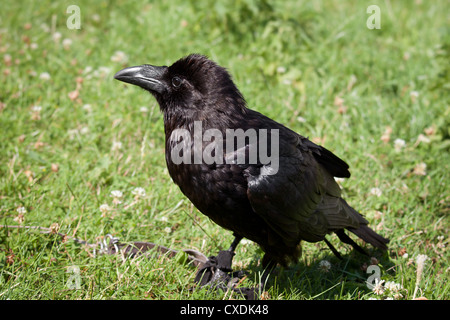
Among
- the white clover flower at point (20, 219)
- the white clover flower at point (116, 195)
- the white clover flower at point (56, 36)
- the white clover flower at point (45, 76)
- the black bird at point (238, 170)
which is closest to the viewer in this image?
the black bird at point (238, 170)

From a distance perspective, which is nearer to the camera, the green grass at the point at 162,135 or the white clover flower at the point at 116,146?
the green grass at the point at 162,135

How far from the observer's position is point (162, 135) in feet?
14.9

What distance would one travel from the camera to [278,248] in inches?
124

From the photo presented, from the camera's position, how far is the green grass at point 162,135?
3.19 meters

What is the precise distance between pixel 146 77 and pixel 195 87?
38cm

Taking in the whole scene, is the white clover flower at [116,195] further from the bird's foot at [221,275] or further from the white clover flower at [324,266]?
the white clover flower at [324,266]

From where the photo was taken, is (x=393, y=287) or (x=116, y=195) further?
(x=116, y=195)

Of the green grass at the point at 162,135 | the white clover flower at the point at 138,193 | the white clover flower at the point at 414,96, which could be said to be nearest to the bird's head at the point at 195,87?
the white clover flower at the point at 138,193

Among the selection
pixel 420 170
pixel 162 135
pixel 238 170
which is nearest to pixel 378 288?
pixel 238 170

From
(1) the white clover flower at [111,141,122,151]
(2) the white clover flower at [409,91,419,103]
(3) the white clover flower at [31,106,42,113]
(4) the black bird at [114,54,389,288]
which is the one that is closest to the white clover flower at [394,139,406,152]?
(2) the white clover flower at [409,91,419,103]

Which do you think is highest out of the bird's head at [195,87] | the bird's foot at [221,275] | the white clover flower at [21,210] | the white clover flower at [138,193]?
the bird's head at [195,87]

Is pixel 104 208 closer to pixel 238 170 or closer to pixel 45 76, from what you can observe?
pixel 238 170

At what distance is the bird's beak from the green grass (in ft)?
3.16

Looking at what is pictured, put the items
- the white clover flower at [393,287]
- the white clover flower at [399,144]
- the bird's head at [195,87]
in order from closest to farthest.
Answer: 1. the bird's head at [195,87]
2. the white clover flower at [393,287]
3. the white clover flower at [399,144]
